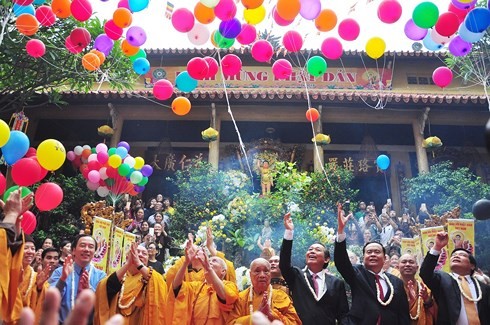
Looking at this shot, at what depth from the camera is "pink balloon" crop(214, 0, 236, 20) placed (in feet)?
18.8

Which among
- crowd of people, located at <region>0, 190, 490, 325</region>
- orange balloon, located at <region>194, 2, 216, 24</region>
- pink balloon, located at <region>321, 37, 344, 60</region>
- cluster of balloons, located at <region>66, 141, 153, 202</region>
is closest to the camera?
crowd of people, located at <region>0, 190, 490, 325</region>

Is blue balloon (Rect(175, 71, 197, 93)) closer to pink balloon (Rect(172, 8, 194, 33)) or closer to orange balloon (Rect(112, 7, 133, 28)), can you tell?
pink balloon (Rect(172, 8, 194, 33))

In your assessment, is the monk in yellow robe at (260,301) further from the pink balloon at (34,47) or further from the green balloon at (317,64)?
the pink balloon at (34,47)

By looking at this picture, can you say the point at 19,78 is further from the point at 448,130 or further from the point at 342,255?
the point at 448,130

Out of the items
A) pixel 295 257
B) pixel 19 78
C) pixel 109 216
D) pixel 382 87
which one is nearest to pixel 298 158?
pixel 382 87

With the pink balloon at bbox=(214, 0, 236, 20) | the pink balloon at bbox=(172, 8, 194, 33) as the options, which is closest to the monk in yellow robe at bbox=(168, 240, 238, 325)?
the pink balloon at bbox=(214, 0, 236, 20)

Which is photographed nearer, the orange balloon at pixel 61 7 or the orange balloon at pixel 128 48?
the orange balloon at pixel 61 7

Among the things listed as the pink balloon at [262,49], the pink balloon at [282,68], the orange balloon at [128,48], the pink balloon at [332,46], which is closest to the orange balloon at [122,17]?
the orange balloon at [128,48]

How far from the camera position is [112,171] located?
8.55 metres

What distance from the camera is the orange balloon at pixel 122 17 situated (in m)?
6.14

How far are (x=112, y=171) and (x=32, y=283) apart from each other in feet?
16.0

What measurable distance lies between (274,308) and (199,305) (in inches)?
28.0

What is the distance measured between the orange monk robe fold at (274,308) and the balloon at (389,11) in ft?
14.1

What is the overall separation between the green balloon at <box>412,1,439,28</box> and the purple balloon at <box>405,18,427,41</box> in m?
0.36
